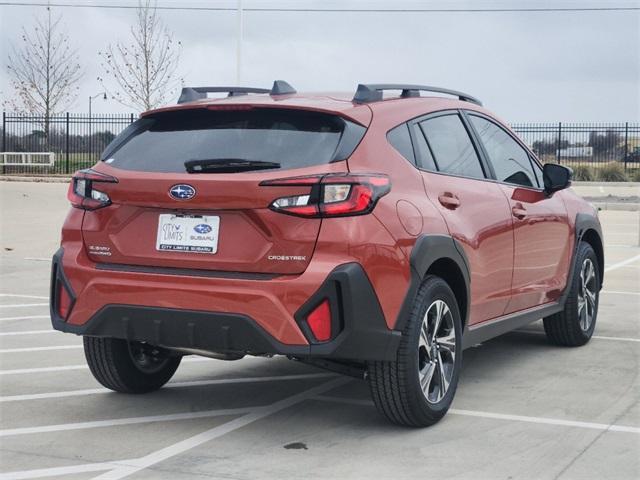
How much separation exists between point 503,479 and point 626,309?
5515 millimetres

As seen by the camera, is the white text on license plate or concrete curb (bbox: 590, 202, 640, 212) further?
concrete curb (bbox: 590, 202, 640, 212)

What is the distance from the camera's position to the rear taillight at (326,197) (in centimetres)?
489

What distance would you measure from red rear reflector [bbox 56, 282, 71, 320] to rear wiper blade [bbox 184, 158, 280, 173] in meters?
0.93

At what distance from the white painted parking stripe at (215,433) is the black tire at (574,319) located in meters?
1.84

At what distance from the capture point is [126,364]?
6070 mm

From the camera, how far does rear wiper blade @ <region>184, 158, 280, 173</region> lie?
5.06 m

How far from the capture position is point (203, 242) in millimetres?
5055

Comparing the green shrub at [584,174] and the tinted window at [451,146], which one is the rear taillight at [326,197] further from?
the green shrub at [584,174]

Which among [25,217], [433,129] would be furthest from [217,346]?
[25,217]

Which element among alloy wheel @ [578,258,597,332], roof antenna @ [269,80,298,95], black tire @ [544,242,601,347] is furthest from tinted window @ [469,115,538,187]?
roof antenna @ [269,80,298,95]

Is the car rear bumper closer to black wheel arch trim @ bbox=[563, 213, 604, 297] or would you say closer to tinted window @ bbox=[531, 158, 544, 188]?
tinted window @ bbox=[531, 158, 544, 188]

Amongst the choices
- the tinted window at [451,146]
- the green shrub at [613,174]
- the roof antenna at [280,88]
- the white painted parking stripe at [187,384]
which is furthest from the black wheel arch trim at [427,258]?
the green shrub at [613,174]

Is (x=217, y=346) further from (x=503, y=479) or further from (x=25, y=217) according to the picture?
(x=25, y=217)

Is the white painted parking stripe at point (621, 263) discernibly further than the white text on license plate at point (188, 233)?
Yes
